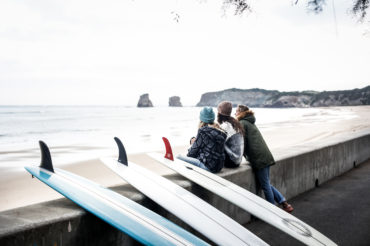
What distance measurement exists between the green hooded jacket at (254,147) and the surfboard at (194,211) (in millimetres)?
1337

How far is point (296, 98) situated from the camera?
144875 mm

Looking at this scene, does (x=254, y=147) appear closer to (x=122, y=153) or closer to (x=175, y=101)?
(x=122, y=153)

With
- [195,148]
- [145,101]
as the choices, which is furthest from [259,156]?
[145,101]

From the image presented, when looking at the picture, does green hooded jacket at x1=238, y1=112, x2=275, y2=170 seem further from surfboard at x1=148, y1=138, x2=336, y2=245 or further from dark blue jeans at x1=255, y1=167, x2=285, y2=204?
surfboard at x1=148, y1=138, x2=336, y2=245

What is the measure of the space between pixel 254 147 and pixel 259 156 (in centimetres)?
16

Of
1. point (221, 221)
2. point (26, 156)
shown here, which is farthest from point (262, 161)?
point (26, 156)

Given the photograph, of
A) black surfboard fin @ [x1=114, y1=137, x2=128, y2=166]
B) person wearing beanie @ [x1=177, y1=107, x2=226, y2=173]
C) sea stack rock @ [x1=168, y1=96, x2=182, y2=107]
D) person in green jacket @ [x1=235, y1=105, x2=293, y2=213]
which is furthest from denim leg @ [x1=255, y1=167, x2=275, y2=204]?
sea stack rock @ [x1=168, y1=96, x2=182, y2=107]

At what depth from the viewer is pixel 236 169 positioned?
3.55 meters

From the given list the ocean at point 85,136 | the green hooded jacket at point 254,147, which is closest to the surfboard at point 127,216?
the green hooded jacket at point 254,147

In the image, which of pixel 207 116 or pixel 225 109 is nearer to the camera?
pixel 207 116

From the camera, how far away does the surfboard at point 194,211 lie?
2.12 meters

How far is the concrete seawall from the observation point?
5.31 ft

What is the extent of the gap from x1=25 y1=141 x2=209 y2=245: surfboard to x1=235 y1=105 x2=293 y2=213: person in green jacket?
1.87 m

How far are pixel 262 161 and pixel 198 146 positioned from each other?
2.80ft
